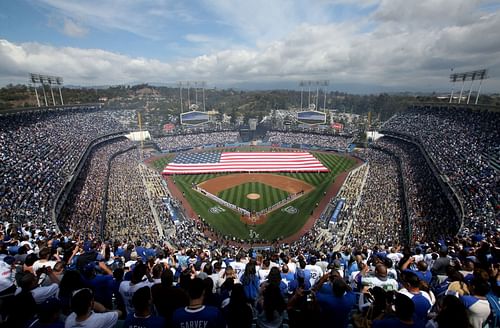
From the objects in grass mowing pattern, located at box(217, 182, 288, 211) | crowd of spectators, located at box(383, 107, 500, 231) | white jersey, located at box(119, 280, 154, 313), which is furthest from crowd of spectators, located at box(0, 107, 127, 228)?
crowd of spectators, located at box(383, 107, 500, 231)

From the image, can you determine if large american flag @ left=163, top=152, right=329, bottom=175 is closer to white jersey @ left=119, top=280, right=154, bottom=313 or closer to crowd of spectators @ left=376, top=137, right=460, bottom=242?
crowd of spectators @ left=376, top=137, right=460, bottom=242

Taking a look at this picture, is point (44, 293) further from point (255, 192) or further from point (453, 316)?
point (255, 192)

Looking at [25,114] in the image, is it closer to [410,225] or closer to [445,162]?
[410,225]

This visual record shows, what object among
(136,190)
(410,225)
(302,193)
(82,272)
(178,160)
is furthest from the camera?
(178,160)

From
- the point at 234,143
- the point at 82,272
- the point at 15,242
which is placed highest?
the point at 82,272

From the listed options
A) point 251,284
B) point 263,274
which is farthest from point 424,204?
point 251,284

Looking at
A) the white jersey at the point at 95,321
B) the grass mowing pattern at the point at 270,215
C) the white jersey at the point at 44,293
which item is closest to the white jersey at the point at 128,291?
the white jersey at the point at 44,293

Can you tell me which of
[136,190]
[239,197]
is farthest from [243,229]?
[136,190]
